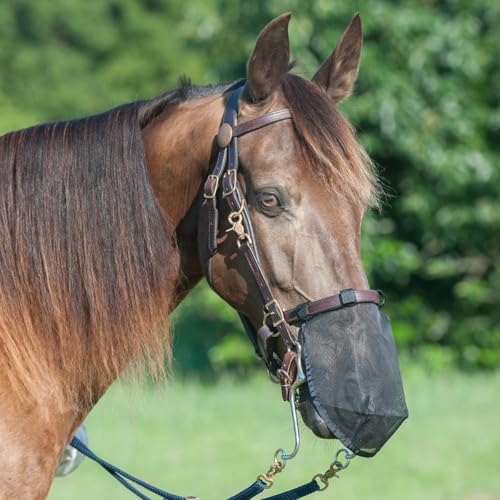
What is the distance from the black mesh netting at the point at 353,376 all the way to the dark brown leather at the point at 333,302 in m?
0.01

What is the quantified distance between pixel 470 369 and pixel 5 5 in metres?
17.4

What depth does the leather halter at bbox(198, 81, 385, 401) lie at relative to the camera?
8.09 ft

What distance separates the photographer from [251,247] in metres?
2.53

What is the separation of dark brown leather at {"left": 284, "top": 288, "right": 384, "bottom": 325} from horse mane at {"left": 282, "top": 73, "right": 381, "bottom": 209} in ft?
0.90

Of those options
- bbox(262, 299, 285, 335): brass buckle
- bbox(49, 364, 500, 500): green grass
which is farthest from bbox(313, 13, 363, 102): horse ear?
bbox(49, 364, 500, 500): green grass

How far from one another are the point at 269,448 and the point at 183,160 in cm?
547

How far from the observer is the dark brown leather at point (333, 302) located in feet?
7.98

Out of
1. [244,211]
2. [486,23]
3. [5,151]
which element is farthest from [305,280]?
[486,23]

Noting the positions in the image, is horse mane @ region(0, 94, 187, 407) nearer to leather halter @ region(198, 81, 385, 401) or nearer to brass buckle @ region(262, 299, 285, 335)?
leather halter @ region(198, 81, 385, 401)

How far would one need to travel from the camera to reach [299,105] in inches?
103

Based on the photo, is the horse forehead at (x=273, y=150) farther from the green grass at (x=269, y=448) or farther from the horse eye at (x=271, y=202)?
the green grass at (x=269, y=448)

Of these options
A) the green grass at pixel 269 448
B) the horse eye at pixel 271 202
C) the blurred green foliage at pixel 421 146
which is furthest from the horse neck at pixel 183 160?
the blurred green foliage at pixel 421 146

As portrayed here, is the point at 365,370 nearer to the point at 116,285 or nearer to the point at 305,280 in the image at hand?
the point at 305,280

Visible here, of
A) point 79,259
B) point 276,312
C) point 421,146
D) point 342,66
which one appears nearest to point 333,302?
point 276,312
